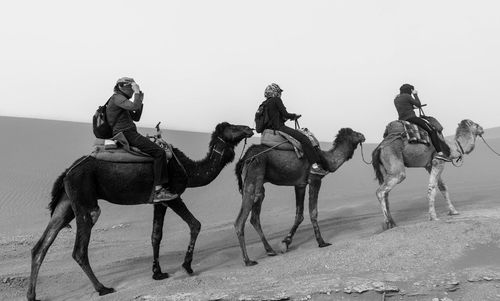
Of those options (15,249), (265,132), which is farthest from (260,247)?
(15,249)

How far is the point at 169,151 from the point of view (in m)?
7.97

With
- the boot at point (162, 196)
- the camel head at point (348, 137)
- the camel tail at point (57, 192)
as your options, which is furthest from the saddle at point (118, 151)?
the camel head at point (348, 137)

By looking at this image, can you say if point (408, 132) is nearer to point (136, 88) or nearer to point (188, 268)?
point (188, 268)

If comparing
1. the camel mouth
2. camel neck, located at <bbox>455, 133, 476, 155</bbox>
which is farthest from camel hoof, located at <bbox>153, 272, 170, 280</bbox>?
camel neck, located at <bbox>455, 133, 476, 155</bbox>

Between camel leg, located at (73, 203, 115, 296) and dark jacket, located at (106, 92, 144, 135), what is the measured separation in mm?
1359

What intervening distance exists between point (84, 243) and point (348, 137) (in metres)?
5.44

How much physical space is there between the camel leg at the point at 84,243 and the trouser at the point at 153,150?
1125mm

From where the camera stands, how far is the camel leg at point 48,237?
713 cm

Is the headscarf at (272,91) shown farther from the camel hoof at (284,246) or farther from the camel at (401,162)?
the camel hoof at (284,246)

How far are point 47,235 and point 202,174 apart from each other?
106 inches

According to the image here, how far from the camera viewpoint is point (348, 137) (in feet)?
31.6

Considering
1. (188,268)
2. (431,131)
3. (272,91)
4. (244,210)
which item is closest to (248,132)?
(272,91)

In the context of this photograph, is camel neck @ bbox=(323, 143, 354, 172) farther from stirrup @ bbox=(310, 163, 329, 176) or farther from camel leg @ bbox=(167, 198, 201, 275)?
camel leg @ bbox=(167, 198, 201, 275)

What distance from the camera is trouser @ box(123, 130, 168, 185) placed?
24.8 feet
